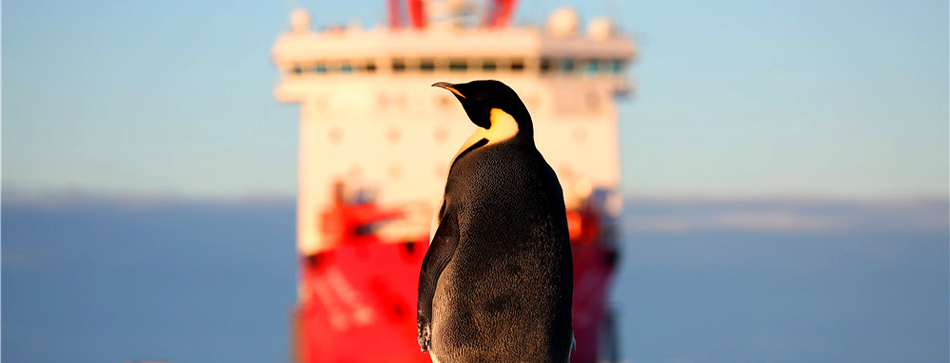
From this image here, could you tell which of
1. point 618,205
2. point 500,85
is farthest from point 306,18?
point 500,85

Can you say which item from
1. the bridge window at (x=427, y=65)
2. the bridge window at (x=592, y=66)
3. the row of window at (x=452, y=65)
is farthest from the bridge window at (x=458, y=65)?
the bridge window at (x=592, y=66)

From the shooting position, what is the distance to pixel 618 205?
21719 millimetres

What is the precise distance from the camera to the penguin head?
477 centimetres

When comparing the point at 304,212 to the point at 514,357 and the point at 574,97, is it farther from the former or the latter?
the point at 514,357

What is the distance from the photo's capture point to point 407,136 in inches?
781

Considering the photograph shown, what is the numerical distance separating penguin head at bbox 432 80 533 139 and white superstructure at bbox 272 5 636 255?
14.4 meters

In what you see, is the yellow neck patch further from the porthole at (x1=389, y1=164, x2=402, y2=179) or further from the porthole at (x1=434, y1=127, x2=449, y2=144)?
the porthole at (x1=389, y1=164, x2=402, y2=179)

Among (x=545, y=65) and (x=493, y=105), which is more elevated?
(x=545, y=65)

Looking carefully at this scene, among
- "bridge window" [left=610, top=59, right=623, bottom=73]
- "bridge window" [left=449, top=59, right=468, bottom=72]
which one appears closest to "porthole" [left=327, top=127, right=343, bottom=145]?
"bridge window" [left=449, top=59, right=468, bottom=72]

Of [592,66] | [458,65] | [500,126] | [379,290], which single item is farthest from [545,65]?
[500,126]

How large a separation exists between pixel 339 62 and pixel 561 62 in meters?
3.97

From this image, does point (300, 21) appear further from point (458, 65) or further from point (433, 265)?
point (433, 265)

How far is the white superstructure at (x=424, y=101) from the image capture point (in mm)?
19922

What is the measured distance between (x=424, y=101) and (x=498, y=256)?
50.7 ft
